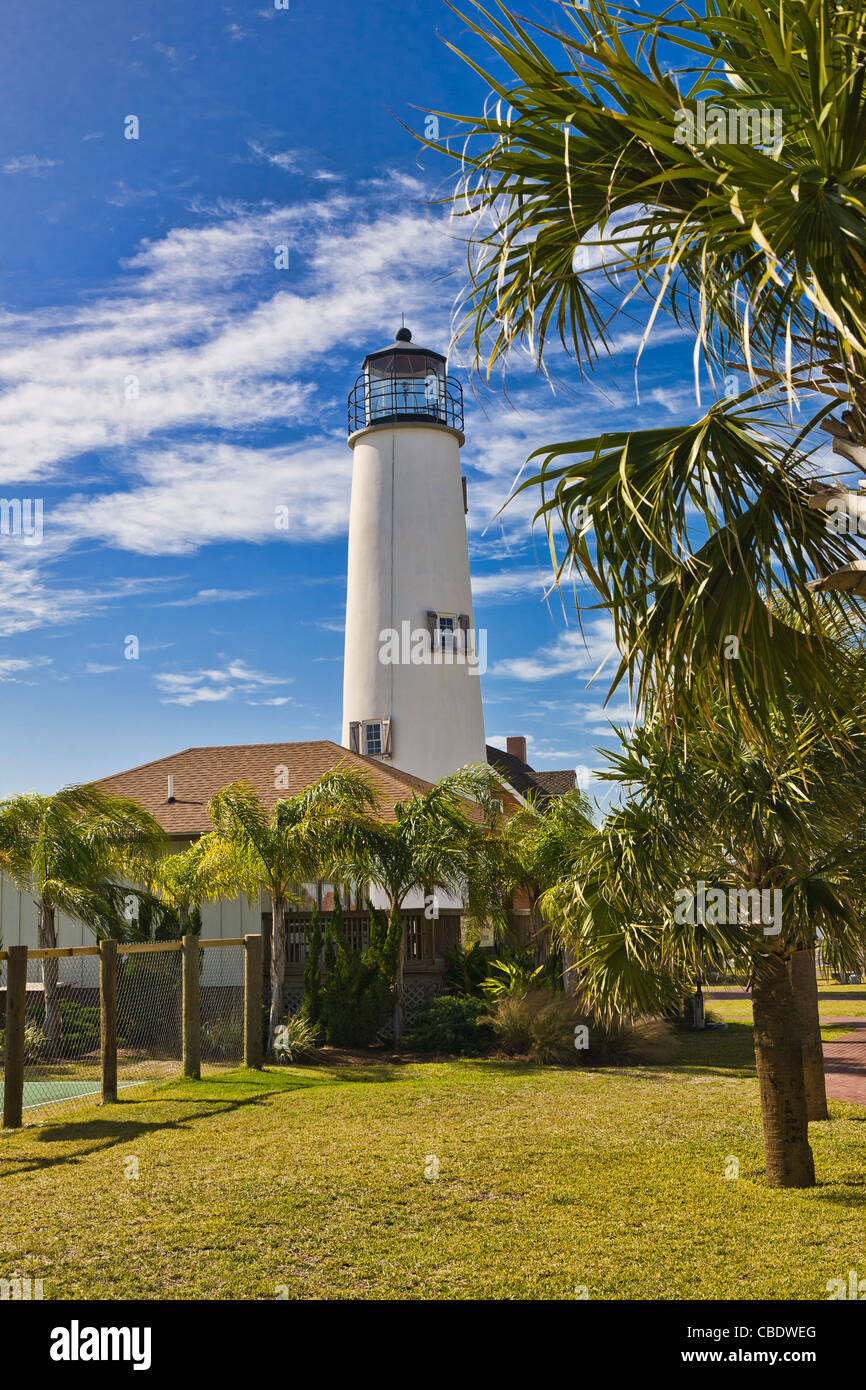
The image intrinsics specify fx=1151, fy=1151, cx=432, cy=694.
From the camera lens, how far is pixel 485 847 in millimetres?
20156

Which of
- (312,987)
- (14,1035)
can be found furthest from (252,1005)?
(14,1035)

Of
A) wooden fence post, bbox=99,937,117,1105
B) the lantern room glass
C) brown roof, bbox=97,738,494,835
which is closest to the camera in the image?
wooden fence post, bbox=99,937,117,1105

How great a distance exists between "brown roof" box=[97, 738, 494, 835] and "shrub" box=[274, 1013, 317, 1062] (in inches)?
245

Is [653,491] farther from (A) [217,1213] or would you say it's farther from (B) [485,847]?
(B) [485,847]

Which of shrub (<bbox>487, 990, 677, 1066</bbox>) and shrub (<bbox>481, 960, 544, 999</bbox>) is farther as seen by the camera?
shrub (<bbox>481, 960, 544, 999</bbox>)

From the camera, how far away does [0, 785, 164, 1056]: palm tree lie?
19.0m

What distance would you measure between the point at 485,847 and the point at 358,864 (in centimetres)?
253

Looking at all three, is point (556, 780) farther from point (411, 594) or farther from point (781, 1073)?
point (781, 1073)

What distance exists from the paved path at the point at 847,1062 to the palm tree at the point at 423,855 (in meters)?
5.92

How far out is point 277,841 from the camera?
722 inches

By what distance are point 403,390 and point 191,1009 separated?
21.8 m

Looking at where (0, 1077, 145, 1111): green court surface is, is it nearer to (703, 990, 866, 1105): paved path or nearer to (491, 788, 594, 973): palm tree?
(491, 788, 594, 973): palm tree

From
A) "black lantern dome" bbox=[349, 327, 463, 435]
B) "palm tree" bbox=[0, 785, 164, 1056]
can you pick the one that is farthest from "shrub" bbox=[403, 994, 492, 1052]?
"black lantern dome" bbox=[349, 327, 463, 435]

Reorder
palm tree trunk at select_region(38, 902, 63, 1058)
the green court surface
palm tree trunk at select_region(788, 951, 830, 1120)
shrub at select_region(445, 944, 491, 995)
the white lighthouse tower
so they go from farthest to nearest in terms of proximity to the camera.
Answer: the white lighthouse tower → shrub at select_region(445, 944, 491, 995) → palm tree trunk at select_region(38, 902, 63, 1058) → the green court surface → palm tree trunk at select_region(788, 951, 830, 1120)
